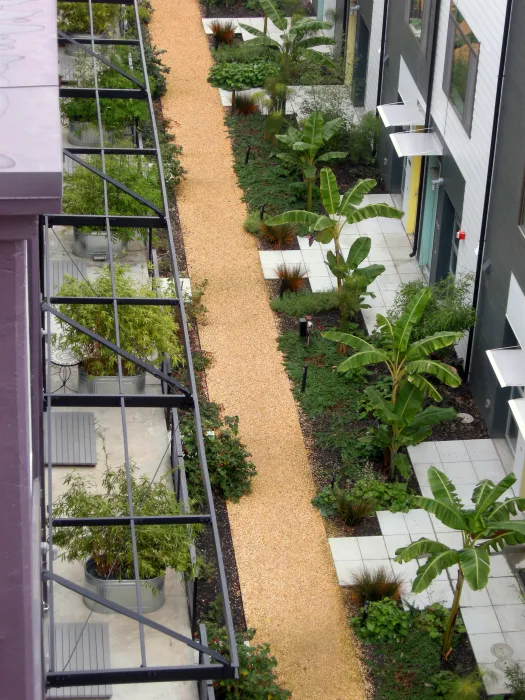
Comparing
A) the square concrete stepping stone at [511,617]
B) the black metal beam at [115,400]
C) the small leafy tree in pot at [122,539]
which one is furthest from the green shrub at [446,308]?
the small leafy tree in pot at [122,539]

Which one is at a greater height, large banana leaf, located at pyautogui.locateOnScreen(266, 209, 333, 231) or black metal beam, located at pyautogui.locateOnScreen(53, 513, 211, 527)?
large banana leaf, located at pyautogui.locateOnScreen(266, 209, 333, 231)

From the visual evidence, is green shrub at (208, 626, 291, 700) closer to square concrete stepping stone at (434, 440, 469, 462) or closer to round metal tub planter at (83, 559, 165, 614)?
round metal tub planter at (83, 559, 165, 614)

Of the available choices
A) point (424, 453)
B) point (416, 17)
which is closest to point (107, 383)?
point (424, 453)

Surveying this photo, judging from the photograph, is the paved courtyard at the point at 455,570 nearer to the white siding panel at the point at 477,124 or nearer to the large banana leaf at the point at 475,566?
the large banana leaf at the point at 475,566

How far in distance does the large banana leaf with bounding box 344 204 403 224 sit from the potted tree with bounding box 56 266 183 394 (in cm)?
481

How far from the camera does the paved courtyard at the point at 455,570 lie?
1752 centimetres

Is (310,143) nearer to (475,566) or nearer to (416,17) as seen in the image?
(416,17)

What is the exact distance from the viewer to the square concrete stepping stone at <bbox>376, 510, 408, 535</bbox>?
19.6 metres

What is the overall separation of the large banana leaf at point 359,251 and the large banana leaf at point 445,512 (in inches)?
309

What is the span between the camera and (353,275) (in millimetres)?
23547

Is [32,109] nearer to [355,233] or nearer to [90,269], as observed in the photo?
[90,269]

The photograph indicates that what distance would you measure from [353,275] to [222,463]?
5.20 metres

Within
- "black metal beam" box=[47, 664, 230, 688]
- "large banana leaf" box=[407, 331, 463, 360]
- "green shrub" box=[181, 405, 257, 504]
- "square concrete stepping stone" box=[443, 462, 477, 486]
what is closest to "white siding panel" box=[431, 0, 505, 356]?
"square concrete stepping stone" box=[443, 462, 477, 486]

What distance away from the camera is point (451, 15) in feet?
77.5
